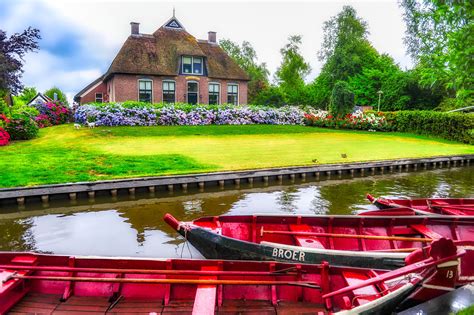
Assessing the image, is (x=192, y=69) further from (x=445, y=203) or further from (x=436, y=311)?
(x=436, y=311)

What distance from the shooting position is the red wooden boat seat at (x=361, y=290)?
512cm

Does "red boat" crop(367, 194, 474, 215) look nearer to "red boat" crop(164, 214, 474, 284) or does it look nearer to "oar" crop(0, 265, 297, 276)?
"red boat" crop(164, 214, 474, 284)

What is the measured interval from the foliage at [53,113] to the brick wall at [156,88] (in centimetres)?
454

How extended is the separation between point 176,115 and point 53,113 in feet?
→ 41.7

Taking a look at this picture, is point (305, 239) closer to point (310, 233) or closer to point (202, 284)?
point (310, 233)

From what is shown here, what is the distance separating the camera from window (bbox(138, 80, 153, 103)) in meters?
36.9

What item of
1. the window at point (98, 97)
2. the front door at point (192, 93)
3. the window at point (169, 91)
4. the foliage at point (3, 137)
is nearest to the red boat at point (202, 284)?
the foliage at point (3, 137)

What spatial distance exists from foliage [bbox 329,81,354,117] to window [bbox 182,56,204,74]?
1328 centimetres

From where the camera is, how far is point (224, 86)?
4059 cm

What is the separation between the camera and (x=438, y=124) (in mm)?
34125

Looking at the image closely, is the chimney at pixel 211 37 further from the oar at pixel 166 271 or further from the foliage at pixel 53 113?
→ the oar at pixel 166 271

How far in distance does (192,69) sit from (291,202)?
27804 mm

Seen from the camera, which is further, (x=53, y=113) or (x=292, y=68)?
(x=292, y=68)

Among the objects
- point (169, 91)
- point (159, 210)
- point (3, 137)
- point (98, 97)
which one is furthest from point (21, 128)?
point (98, 97)
